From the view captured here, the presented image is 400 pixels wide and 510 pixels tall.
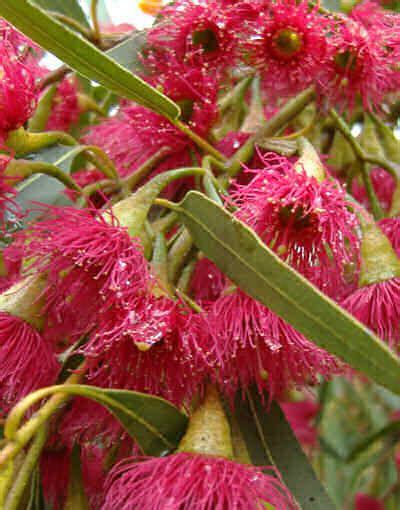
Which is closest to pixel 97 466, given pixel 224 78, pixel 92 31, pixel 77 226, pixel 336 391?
pixel 77 226

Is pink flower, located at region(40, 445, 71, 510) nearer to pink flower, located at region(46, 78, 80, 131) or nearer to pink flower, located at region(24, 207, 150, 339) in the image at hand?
pink flower, located at region(24, 207, 150, 339)

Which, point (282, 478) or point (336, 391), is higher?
point (282, 478)

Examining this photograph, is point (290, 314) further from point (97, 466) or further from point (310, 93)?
point (310, 93)

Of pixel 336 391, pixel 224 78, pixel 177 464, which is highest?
pixel 224 78

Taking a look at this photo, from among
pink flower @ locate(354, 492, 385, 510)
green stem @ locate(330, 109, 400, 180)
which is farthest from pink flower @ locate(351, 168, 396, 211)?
pink flower @ locate(354, 492, 385, 510)

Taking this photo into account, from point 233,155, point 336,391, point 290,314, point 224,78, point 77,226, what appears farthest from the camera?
point 336,391

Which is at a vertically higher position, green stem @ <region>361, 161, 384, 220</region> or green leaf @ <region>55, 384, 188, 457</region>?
green stem @ <region>361, 161, 384, 220</region>
